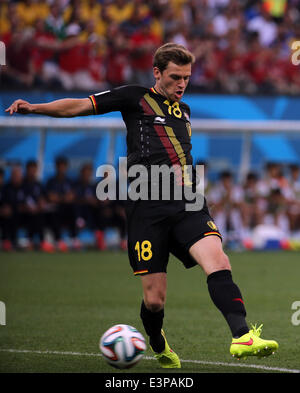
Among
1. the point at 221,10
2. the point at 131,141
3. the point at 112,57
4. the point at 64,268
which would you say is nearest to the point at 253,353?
Result: the point at 131,141

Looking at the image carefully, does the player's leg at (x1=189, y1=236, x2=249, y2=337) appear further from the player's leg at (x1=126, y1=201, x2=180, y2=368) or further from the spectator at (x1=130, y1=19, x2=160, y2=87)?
the spectator at (x1=130, y1=19, x2=160, y2=87)

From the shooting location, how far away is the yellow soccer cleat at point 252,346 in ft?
16.3

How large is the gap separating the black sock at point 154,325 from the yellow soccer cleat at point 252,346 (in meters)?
0.88

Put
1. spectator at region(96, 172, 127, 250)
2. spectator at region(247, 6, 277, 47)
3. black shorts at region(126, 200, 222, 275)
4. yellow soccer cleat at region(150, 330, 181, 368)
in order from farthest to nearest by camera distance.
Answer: spectator at region(247, 6, 277, 47)
spectator at region(96, 172, 127, 250)
yellow soccer cleat at region(150, 330, 181, 368)
black shorts at region(126, 200, 222, 275)

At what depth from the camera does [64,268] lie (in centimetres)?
1319

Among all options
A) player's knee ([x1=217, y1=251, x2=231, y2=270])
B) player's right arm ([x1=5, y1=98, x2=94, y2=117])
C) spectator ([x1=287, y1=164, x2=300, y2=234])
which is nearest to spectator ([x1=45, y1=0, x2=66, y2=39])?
spectator ([x1=287, y1=164, x2=300, y2=234])

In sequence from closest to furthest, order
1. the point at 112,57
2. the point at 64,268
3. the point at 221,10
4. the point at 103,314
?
1. the point at 103,314
2. the point at 64,268
3. the point at 112,57
4. the point at 221,10

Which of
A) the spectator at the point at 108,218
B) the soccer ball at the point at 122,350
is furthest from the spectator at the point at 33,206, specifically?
the soccer ball at the point at 122,350

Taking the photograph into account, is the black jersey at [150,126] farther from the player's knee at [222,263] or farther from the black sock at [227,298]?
the black sock at [227,298]

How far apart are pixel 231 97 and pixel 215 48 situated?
1.39 m

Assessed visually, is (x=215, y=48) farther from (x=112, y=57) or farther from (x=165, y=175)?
(x=165, y=175)

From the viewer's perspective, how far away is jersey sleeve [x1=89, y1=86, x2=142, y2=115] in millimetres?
5598

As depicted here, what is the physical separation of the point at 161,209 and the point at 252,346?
1.19 m

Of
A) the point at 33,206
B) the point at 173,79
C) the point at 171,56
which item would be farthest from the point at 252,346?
the point at 33,206
